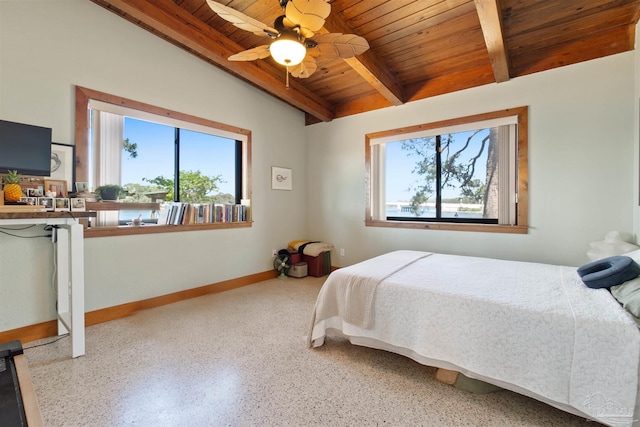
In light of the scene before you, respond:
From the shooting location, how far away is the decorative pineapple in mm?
1959

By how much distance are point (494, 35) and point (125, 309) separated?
172 inches

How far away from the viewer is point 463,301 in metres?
1.66

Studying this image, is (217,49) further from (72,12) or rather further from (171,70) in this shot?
(72,12)

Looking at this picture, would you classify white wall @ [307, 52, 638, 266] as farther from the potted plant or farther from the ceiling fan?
the potted plant

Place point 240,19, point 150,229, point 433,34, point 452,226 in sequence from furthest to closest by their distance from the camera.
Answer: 1. point 452,226
2. point 150,229
3. point 433,34
4. point 240,19

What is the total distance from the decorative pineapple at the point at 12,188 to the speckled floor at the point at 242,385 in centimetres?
115

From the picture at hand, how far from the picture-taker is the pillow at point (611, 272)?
1.59 meters

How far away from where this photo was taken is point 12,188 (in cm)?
197

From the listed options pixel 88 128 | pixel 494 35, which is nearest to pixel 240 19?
pixel 88 128

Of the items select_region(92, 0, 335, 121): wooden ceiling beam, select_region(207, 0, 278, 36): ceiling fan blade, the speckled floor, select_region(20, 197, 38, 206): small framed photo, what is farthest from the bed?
select_region(92, 0, 335, 121): wooden ceiling beam

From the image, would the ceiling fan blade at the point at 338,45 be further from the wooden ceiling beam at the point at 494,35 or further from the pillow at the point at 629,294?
the pillow at the point at 629,294

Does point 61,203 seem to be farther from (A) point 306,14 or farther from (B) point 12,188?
(A) point 306,14

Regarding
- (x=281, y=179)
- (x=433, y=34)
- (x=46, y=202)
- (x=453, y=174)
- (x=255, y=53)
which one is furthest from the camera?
(x=281, y=179)

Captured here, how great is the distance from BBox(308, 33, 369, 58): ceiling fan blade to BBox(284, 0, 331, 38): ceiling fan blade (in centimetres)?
16
